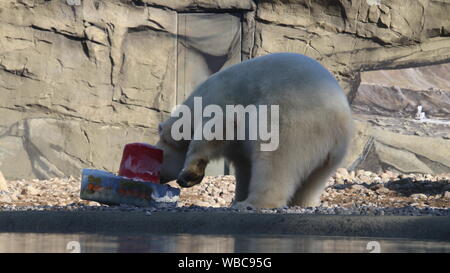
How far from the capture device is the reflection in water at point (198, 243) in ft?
13.1

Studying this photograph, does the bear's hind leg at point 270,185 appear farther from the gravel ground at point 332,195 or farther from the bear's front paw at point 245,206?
the gravel ground at point 332,195

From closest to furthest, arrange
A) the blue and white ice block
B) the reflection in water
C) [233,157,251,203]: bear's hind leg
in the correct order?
1. the reflection in water
2. the blue and white ice block
3. [233,157,251,203]: bear's hind leg

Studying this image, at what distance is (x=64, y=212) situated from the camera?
5.45 m

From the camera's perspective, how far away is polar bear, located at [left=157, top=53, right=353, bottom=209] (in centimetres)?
618

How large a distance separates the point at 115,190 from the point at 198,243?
93.9 inches

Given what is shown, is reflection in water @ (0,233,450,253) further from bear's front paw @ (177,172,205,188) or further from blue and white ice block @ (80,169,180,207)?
blue and white ice block @ (80,169,180,207)

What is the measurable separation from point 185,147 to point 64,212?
6.15 feet

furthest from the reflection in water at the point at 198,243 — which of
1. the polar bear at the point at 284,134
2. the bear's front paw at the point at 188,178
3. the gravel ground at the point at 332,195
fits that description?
the gravel ground at the point at 332,195

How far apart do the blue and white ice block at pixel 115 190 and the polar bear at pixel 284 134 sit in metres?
0.43

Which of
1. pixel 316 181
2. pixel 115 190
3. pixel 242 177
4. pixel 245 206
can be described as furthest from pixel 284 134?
pixel 115 190

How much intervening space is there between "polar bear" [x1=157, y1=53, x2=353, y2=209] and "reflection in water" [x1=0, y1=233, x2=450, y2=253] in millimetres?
1209

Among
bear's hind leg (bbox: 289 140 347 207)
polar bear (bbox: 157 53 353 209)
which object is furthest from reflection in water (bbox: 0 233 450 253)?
bear's hind leg (bbox: 289 140 347 207)
